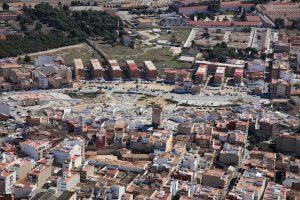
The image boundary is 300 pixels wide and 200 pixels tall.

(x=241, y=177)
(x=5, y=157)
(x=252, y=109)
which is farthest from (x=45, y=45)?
(x=241, y=177)

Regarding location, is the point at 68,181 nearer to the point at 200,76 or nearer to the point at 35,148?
the point at 35,148

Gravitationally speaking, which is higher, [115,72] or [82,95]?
[115,72]

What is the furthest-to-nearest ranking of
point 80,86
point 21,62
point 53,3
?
1. point 53,3
2. point 21,62
3. point 80,86

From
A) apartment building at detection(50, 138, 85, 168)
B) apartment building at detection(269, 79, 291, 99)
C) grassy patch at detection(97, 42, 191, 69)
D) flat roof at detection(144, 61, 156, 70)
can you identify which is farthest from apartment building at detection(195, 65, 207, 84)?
apartment building at detection(50, 138, 85, 168)

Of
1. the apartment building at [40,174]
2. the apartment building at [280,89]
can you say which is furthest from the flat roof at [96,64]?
the apartment building at [40,174]

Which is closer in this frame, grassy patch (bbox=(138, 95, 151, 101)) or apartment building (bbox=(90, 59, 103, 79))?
grassy patch (bbox=(138, 95, 151, 101))

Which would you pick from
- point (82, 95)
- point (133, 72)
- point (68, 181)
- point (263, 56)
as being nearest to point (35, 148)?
point (68, 181)

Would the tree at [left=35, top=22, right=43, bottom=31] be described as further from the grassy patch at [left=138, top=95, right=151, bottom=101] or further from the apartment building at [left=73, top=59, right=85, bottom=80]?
the grassy patch at [left=138, top=95, right=151, bottom=101]

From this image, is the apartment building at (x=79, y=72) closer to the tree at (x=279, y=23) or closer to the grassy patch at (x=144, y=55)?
the grassy patch at (x=144, y=55)

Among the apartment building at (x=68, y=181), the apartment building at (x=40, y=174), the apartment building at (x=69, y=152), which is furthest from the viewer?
the apartment building at (x=69, y=152)

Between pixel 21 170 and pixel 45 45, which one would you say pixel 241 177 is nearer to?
pixel 21 170

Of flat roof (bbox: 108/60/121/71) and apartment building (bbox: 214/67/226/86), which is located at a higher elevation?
flat roof (bbox: 108/60/121/71)
